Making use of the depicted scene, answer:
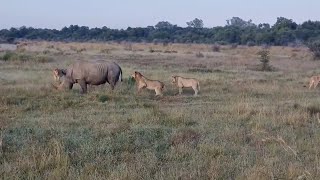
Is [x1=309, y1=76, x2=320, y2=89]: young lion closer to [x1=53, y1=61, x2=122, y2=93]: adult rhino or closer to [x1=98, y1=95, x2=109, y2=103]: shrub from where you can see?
[x1=53, y1=61, x2=122, y2=93]: adult rhino

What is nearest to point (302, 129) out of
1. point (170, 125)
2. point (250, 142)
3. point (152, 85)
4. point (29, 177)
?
point (250, 142)

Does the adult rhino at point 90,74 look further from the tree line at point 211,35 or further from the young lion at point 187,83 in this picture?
the tree line at point 211,35

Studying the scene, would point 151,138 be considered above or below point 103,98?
above

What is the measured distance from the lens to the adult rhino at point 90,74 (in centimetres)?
1967

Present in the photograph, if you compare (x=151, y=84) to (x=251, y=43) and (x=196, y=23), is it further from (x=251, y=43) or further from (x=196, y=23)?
(x=196, y=23)

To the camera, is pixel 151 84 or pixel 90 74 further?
pixel 90 74

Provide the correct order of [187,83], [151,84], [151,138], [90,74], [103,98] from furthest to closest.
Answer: [90,74], [187,83], [151,84], [103,98], [151,138]

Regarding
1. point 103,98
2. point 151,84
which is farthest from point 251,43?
point 103,98

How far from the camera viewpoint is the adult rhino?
19672 mm

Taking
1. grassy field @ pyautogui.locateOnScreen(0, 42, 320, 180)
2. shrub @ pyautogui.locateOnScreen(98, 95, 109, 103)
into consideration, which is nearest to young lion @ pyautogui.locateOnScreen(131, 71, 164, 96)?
grassy field @ pyautogui.locateOnScreen(0, 42, 320, 180)

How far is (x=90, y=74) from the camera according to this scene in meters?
19.8

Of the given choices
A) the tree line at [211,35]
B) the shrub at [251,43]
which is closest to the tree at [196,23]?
the tree line at [211,35]

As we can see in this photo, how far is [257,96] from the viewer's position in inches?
705

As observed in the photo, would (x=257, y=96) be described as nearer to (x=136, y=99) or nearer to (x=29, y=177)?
(x=136, y=99)
